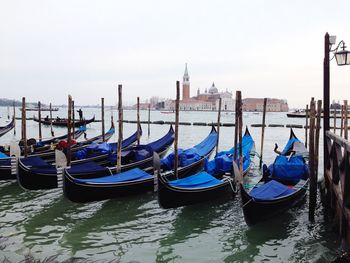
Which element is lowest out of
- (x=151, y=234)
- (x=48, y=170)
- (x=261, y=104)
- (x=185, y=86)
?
(x=151, y=234)

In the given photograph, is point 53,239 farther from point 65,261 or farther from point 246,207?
point 246,207

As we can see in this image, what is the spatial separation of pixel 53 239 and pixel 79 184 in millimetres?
939

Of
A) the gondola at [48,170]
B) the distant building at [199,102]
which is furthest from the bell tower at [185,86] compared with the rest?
the gondola at [48,170]

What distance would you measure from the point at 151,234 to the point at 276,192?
169 centimetres

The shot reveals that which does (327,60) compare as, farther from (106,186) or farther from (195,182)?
(106,186)

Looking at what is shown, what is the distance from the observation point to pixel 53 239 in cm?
436

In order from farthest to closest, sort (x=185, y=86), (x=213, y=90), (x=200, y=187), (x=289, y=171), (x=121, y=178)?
(x=213, y=90)
(x=185, y=86)
(x=289, y=171)
(x=121, y=178)
(x=200, y=187)

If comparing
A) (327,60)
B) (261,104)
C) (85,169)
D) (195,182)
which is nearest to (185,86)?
(261,104)

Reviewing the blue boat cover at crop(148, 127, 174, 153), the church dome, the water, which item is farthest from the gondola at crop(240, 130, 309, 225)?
the church dome

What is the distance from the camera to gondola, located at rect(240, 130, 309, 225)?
4453 millimetres

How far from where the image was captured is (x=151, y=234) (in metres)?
4.60

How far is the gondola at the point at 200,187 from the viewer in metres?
4.99

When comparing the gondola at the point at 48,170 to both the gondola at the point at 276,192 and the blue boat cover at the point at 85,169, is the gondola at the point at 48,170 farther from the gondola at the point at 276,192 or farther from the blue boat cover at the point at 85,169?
the gondola at the point at 276,192

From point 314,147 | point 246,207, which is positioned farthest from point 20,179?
point 314,147
